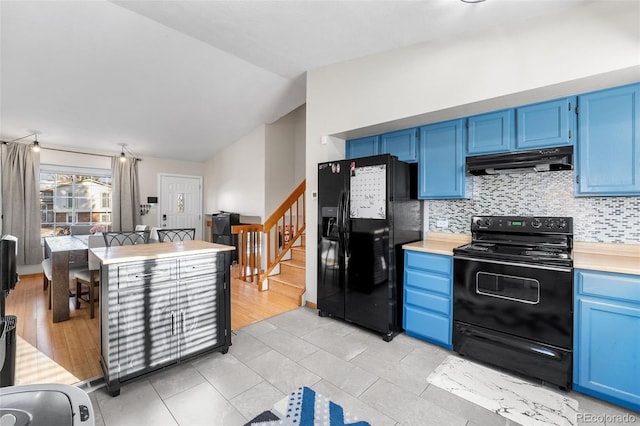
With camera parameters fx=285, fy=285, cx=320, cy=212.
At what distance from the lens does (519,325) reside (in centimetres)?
211

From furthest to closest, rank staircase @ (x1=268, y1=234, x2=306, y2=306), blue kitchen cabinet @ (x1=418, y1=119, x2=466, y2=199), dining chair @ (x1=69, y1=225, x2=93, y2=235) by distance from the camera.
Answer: dining chair @ (x1=69, y1=225, x2=93, y2=235)
staircase @ (x1=268, y1=234, x2=306, y2=306)
blue kitchen cabinet @ (x1=418, y1=119, x2=466, y2=199)

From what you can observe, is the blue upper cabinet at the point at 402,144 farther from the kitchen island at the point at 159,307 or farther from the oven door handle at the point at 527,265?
the kitchen island at the point at 159,307

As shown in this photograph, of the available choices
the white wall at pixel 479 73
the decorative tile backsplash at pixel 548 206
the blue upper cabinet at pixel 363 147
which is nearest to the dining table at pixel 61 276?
the white wall at pixel 479 73

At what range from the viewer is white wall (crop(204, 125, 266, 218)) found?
18.0 feet

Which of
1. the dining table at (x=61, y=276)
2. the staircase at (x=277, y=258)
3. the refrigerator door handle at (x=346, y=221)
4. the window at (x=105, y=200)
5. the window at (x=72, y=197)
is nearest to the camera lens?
the refrigerator door handle at (x=346, y=221)

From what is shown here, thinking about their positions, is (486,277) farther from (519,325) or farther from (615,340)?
(615,340)

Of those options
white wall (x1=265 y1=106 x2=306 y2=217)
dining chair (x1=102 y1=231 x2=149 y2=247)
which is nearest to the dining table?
dining chair (x1=102 y1=231 x2=149 y2=247)

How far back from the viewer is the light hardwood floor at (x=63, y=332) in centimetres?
217

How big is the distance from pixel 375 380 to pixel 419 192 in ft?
5.84

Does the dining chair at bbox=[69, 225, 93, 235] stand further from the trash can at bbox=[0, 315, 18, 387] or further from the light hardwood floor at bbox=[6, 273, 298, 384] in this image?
the trash can at bbox=[0, 315, 18, 387]

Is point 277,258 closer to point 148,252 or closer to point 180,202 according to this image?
point 148,252

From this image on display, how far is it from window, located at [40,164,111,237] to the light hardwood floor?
1363 millimetres

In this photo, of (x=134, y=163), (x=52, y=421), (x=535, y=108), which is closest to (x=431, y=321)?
(x=535, y=108)

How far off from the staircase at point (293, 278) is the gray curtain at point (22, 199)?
4.23 meters
